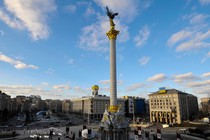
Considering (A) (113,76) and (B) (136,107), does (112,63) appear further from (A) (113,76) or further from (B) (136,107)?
A: (B) (136,107)

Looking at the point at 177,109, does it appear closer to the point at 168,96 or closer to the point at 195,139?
the point at 168,96

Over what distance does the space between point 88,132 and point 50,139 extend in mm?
10576

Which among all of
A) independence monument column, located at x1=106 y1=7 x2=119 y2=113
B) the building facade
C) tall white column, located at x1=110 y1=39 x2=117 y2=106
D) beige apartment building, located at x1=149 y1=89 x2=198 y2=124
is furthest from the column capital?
the building facade

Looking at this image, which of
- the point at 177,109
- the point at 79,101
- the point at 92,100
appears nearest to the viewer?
the point at 177,109

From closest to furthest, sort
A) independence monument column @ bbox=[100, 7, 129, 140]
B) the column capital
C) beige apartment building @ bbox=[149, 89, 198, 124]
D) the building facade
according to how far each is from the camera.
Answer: independence monument column @ bbox=[100, 7, 129, 140]
the column capital
beige apartment building @ bbox=[149, 89, 198, 124]
the building facade

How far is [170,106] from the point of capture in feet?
340

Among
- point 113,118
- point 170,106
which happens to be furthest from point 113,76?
point 170,106

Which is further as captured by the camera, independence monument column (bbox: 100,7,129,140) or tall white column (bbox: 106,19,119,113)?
tall white column (bbox: 106,19,119,113)

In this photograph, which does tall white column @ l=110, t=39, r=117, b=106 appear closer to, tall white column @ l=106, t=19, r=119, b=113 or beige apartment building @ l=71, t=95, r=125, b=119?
tall white column @ l=106, t=19, r=119, b=113

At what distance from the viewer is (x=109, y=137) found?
3662cm

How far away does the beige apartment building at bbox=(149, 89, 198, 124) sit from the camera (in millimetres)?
100688

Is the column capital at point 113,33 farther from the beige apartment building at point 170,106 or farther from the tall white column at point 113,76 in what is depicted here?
the beige apartment building at point 170,106

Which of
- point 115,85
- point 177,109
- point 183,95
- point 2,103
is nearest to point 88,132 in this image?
point 115,85

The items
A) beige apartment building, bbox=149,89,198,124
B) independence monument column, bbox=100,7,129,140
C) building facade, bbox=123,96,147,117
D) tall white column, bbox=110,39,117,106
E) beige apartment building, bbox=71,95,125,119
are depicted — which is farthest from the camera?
building facade, bbox=123,96,147,117
